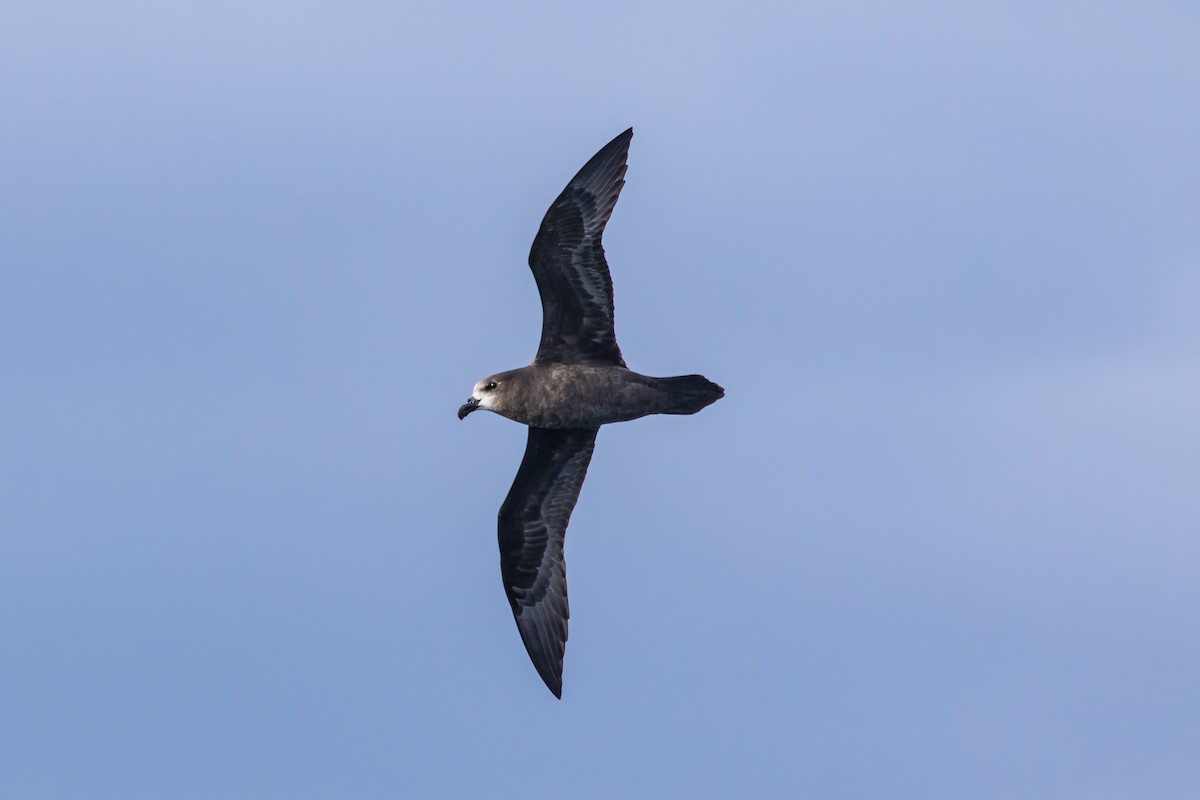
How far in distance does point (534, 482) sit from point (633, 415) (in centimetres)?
215

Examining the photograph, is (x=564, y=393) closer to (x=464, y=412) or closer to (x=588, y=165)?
(x=464, y=412)

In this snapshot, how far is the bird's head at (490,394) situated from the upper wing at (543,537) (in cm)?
119

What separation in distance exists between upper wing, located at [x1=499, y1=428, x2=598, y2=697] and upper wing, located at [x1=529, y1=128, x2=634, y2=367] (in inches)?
59.5

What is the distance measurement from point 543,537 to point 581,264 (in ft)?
12.7

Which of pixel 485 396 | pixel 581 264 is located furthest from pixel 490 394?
pixel 581 264

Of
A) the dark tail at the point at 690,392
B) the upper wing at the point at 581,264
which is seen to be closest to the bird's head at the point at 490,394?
the upper wing at the point at 581,264

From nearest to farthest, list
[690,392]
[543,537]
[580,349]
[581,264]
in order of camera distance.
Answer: [690,392], [581,264], [580,349], [543,537]

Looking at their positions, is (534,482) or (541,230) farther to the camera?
(534,482)

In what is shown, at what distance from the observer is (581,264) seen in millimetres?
19984

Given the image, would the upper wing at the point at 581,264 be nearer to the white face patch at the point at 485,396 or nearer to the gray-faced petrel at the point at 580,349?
the gray-faced petrel at the point at 580,349

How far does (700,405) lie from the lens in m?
19.7

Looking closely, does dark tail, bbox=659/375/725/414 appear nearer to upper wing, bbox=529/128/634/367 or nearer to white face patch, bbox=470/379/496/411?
upper wing, bbox=529/128/634/367

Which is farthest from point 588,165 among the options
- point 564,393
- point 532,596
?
point 532,596

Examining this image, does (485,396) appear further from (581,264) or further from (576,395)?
(581,264)
